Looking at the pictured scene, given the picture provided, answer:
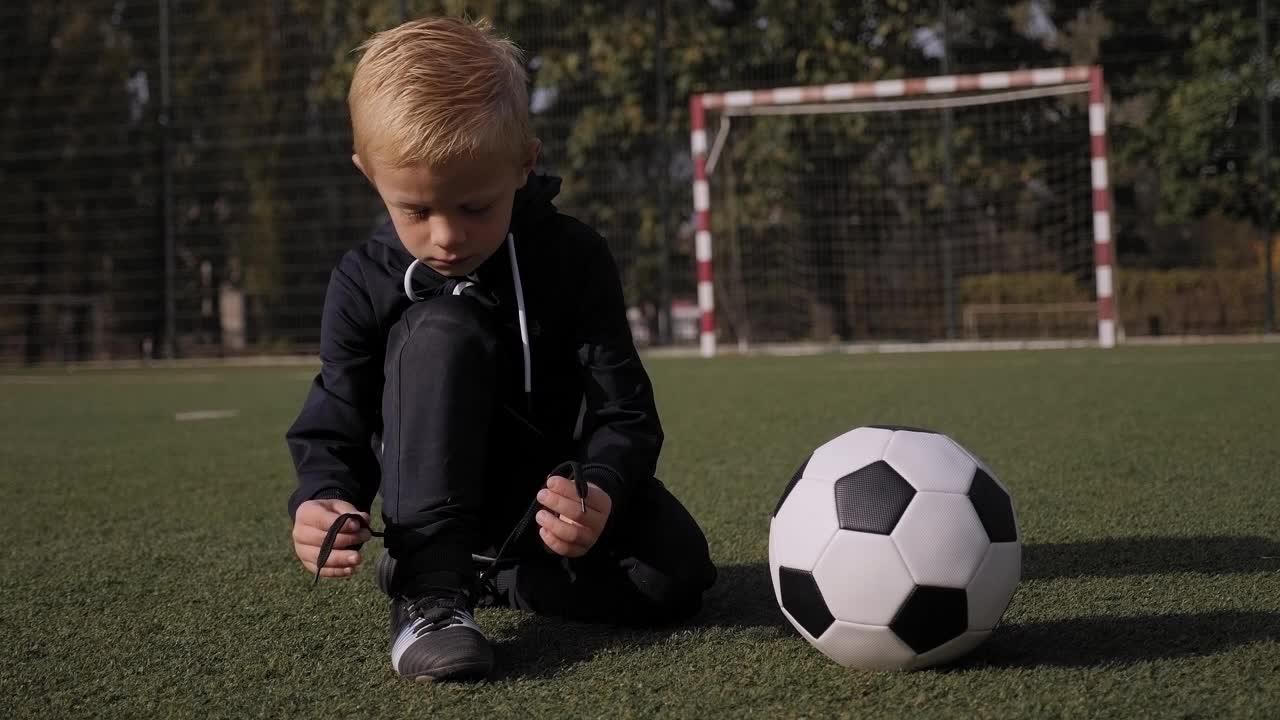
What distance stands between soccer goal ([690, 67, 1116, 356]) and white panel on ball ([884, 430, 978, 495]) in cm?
971

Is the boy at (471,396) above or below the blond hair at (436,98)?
below

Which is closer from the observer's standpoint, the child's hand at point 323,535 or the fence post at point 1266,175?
the child's hand at point 323,535

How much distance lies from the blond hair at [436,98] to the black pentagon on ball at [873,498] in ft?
2.16

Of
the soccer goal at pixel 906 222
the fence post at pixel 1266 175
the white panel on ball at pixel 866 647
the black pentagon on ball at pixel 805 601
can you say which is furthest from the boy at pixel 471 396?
the fence post at pixel 1266 175

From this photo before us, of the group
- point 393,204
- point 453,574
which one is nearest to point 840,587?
point 453,574

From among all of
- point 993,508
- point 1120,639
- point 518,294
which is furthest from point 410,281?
point 1120,639

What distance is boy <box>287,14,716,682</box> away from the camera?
1.68m

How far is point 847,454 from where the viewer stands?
1776 mm

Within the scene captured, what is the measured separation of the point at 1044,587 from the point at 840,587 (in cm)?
57

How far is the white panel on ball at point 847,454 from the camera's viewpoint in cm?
174

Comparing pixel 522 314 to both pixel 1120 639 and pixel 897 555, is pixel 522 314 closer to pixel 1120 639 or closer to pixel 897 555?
pixel 897 555

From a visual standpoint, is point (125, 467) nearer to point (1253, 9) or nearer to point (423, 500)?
point (423, 500)

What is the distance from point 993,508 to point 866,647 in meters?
0.26

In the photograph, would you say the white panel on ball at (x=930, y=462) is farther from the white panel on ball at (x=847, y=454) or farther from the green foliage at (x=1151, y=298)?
the green foliage at (x=1151, y=298)
